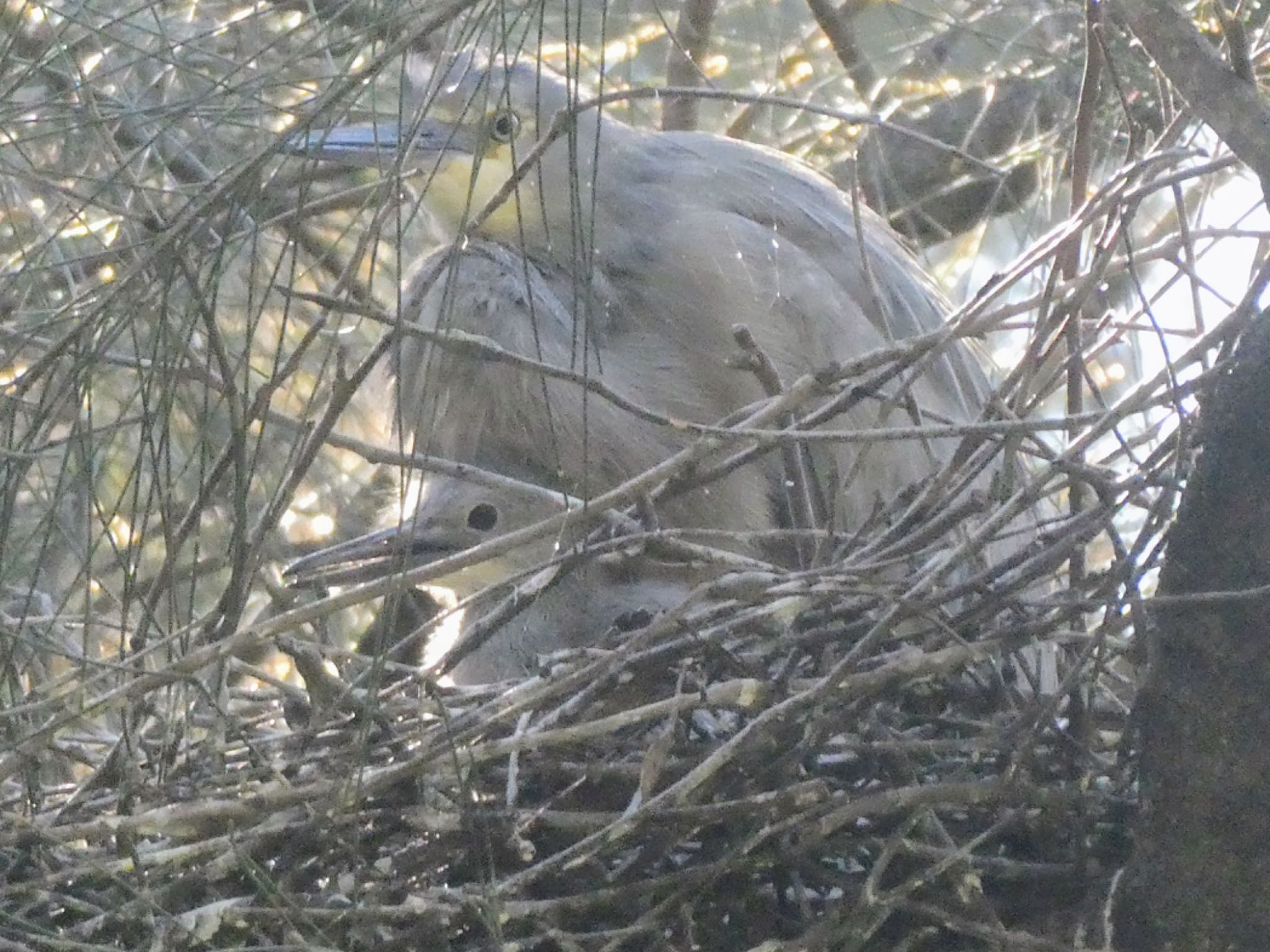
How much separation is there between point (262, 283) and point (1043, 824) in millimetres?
969

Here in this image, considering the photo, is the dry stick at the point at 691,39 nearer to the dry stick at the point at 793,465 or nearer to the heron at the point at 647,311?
the heron at the point at 647,311

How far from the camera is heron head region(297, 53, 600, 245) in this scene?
189cm

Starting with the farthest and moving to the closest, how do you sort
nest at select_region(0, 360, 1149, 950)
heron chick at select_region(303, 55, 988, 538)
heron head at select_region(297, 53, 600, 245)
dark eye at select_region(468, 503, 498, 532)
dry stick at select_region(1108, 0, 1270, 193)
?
heron chick at select_region(303, 55, 988, 538), dark eye at select_region(468, 503, 498, 532), heron head at select_region(297, 53, 600, 245), nest at select_region(0, 360, 1149, 950), dry stick at select_region(1108, 0, 1270, 193)

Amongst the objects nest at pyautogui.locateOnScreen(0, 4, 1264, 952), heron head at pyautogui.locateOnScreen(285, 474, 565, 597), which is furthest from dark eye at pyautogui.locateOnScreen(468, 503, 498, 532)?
nest at pyautogui.locateOnScreen(0, 4, 1264, 952)

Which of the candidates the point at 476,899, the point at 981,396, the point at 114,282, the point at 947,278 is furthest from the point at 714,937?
the point at 947,278

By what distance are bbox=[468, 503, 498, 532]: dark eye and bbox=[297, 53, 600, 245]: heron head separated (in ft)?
1.07

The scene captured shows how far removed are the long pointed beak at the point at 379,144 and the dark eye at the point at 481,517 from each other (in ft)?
1.29

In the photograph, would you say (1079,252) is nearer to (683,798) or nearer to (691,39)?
(683,798)

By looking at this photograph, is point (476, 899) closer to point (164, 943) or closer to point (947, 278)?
point (164, 943)

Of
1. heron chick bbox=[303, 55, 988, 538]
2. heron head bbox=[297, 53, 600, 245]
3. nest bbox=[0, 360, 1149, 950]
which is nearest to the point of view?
nest bbox=[0, 360, 1149, 950]

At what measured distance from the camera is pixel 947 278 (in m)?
3.16

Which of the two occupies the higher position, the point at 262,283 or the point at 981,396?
the point at 262,283

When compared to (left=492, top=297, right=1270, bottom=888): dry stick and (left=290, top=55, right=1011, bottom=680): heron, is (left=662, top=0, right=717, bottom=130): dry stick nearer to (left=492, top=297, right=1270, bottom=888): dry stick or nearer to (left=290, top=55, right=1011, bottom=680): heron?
(left=290, top=55, right=1011, bottom=680): heron

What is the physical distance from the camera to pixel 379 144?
168 centimetres
